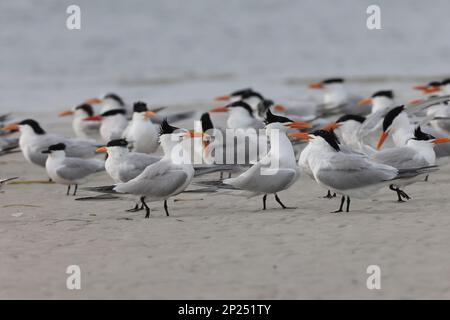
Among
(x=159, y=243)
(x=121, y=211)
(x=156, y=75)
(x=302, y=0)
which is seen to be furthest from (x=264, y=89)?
(x=159, y=243)

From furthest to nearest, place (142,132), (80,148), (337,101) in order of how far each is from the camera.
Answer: (337,101), (142,132), (80,148)

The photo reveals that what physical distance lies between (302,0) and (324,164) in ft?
57.4

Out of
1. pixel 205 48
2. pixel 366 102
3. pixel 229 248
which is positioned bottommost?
pixel 229 248

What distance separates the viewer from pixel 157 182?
18.1 ft

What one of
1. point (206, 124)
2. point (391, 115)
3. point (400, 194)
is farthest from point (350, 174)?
point (206, 124)

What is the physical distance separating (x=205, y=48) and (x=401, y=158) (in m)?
13.6

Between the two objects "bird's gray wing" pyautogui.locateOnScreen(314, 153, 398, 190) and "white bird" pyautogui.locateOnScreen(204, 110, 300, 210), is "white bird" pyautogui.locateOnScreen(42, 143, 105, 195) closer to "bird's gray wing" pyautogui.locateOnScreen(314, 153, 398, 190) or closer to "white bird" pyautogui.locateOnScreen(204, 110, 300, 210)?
"white bird" pyautogui.locateOnScreen(204, 110, 300, 210)

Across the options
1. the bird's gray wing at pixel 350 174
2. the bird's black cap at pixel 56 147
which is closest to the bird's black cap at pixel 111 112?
the bird's black cap at pixel 56 147

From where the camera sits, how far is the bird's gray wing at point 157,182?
18.1ft

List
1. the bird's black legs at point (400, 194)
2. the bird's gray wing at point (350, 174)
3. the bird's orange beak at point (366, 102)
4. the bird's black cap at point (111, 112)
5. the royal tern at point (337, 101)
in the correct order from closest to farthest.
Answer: the bird's gray wing at point (350, 174), the bird's black legs at point (400, 194), the bird's black cap at point (111, 112), the bird's orange beak at point (366, 102), the royal tern at point (337, 101)

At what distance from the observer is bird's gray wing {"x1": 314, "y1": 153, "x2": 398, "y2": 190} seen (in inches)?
211

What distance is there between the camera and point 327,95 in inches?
449

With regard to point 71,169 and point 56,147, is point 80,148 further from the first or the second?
point 71,169

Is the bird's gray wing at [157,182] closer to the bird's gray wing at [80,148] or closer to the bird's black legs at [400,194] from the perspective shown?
the bird's black legs at [400,194]
